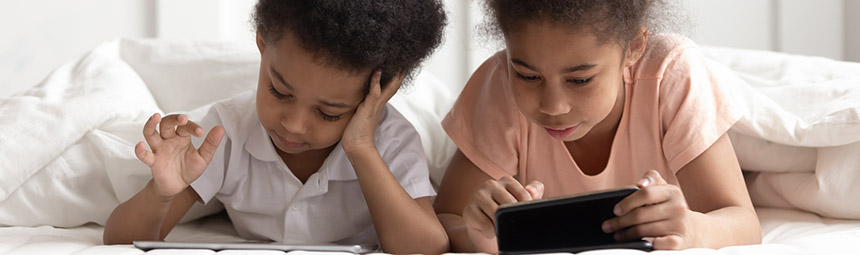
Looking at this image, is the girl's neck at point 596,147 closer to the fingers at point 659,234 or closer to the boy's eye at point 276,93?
the fingers at point 659,234

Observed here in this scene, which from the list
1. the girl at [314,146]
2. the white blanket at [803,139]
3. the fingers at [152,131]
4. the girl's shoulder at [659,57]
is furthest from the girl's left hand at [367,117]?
the white blanket at [803,139]

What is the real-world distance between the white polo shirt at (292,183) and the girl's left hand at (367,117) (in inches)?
2.8

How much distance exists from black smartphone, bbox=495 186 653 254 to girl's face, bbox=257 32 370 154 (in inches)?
11.5

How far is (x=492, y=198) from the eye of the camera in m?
0.96

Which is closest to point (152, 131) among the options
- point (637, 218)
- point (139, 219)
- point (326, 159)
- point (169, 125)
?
point (169, 125)

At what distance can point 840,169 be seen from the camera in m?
1.23

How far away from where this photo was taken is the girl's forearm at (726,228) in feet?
3.10

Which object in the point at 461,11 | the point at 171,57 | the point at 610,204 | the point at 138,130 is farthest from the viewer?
the point at 461,11

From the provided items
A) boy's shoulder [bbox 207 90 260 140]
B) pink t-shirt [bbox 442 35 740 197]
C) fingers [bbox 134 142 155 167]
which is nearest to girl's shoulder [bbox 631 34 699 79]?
pink t-shirt [bbox 442 35 740 197]

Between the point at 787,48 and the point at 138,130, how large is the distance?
5.37ft

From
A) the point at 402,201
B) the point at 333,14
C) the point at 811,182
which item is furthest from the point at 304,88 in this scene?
the point at 811,182

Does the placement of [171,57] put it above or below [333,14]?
below

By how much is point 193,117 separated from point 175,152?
337 millimetres

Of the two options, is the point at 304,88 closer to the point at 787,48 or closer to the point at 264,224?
the point at 264,224
